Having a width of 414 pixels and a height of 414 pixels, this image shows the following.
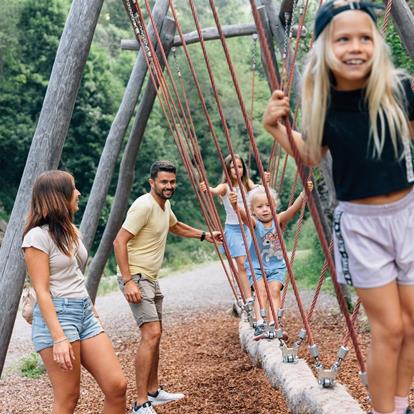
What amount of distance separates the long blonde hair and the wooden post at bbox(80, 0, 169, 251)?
472 cm

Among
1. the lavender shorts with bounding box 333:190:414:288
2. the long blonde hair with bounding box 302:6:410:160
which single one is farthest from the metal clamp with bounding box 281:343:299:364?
the long blonde hair with bounding box 302:6:410:160

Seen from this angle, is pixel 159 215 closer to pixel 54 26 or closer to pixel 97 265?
pixel 97 265

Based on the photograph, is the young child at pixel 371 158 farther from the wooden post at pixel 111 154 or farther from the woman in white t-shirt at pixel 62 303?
the wooden post at pixel 111 154

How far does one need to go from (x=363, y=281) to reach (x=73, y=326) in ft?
4.70

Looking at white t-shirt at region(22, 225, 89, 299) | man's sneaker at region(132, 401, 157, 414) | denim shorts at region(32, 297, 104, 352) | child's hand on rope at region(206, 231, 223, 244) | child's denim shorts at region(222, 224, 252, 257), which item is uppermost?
white t-shirt at region(22, 225, 89, 299)

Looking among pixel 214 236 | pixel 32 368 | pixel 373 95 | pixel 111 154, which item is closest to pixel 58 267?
pixel 373 95

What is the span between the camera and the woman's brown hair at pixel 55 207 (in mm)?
3162

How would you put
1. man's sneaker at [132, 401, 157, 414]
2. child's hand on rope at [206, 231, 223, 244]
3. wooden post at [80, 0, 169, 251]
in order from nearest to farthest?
man's sneaker at [132, 401, 157, 414] → child's hand on rope at [206, 231, 223, 244] → wooden post at [80, 0, 169, 251]

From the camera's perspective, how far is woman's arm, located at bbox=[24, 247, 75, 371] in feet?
9.82

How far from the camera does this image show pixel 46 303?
3.03m

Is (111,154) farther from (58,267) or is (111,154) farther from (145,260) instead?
(58,267)

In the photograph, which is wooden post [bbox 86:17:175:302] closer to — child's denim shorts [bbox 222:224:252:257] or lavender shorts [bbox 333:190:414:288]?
child's denim shorts [bbox 222:224:252:257]

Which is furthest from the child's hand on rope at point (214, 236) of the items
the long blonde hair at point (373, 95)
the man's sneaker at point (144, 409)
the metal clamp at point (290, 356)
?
the long blonde hair at point (373, 95)

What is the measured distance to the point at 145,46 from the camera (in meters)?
6.46
